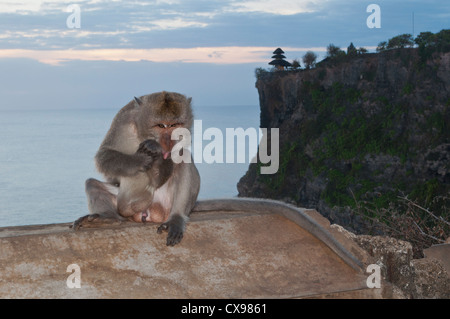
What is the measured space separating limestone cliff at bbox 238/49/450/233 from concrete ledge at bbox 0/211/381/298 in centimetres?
4648

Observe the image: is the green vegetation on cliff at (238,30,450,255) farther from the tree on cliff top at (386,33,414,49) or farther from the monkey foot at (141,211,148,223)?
the monkey foot at (141,211,148,223)

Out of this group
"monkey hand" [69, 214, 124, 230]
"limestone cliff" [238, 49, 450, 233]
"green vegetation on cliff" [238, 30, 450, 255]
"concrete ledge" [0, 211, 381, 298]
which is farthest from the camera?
"limestone cliff" [238, 49, 450, 233]

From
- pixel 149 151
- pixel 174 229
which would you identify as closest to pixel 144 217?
pixel 174 229

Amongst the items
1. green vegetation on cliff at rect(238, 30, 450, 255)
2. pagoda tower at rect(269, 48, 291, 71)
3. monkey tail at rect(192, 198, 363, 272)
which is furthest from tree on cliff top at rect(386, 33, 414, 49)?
monkey tail at rect(192, 198, 363, 272)

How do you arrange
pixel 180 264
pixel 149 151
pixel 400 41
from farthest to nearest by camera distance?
1. pixel 400 41
2. pixel 149 151
3. pixel 180 264

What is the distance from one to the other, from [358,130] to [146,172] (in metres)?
57.8

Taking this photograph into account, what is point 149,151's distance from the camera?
4.51 metres

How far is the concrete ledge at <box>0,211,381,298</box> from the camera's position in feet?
13.0

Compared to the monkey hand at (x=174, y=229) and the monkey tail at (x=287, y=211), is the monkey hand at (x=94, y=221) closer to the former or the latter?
the monkey hand at (x=174, y=229)

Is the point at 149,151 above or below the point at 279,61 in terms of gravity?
below

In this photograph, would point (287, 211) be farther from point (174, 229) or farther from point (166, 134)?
point (166, 134)

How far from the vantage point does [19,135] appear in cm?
11881

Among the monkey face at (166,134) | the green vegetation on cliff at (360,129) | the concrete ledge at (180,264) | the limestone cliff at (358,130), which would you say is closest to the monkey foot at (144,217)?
the concrete ledge at (180,264)

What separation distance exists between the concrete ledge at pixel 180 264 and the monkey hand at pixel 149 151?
1.81ft
